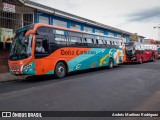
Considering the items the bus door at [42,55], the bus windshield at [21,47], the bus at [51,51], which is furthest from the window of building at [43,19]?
the bus door at [42,55]

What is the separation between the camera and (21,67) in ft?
35.6

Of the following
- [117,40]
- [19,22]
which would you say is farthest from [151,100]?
[117,40]

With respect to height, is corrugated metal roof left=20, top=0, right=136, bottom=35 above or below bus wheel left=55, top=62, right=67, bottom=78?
above

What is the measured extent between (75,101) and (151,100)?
2.49 m

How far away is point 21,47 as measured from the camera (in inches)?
439

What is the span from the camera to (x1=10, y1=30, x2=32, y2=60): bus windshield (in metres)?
10.8

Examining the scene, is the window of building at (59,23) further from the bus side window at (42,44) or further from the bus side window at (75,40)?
the bus side window at (42,44)

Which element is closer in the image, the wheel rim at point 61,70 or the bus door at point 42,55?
the bus door at point 42,55

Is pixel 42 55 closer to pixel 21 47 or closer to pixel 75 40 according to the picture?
pixel 21 47

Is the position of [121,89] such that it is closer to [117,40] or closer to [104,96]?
[104,96]

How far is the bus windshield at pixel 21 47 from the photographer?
35.5 ft

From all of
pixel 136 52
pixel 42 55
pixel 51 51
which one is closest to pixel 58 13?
pixel 51 51

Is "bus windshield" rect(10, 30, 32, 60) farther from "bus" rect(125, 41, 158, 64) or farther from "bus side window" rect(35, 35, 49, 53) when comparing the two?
"bus" rect(125, 41, 158, 64)

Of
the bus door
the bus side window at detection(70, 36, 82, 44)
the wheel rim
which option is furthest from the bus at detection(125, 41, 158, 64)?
the bus door
